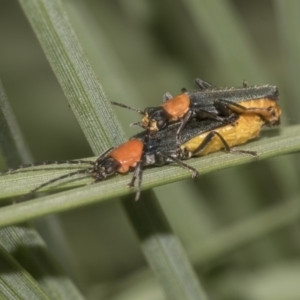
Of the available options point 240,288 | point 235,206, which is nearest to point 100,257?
point 235,206

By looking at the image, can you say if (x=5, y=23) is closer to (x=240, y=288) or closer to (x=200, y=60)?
(x=200, y=60)

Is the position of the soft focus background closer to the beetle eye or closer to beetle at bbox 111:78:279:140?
beetle at bbox 111:78:279:140

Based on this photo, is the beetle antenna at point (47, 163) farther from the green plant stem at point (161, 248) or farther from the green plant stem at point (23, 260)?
the green plant stem at point (161, 248)

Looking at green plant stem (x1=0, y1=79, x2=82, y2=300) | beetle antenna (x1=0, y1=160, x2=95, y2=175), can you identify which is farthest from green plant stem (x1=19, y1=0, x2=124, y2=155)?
green plant stem (x1=0, y1=79, x2=82, y2=300)

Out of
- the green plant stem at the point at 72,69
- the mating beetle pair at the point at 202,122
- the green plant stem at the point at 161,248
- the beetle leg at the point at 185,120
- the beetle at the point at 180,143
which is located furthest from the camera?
the beetle leg at the point at 185,120

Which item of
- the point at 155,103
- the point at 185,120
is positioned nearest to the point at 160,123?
the point at 185,120

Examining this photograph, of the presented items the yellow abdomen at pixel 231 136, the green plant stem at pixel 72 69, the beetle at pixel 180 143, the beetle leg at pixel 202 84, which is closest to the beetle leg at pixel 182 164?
the beetle at pixel 180 143

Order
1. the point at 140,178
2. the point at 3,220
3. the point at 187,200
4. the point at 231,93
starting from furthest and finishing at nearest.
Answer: the point at 187,200, the point at 231,93, the point at 140,178, the point at 3,220
